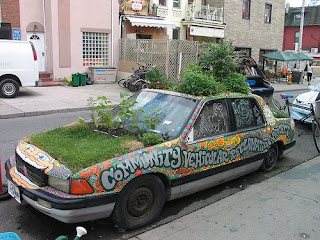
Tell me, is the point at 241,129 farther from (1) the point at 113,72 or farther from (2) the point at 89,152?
(1) the point at 113,72

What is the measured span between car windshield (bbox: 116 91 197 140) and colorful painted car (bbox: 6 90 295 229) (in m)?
0.01

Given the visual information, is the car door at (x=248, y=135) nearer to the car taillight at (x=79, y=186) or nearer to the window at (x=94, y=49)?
the car taillight at (x=79, y=186)

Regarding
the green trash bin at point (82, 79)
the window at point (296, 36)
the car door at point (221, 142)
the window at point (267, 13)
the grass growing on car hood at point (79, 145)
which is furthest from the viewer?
the window at point (296, 36)

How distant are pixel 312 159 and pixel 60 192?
535 cm

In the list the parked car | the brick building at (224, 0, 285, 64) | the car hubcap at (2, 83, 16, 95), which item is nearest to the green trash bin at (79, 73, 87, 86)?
the car hubcap at (2, 83, 16, 95)

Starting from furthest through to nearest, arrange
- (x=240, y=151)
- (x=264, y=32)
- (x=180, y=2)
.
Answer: (x=264, y=32)
(x=180, y=2)
(x=240, y=151)

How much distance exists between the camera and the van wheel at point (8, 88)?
12.8 meters

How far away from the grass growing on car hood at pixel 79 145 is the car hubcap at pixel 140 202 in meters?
0.48

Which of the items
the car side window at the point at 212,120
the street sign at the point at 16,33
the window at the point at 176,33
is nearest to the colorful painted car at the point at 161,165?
the car side window at the point at 212,120

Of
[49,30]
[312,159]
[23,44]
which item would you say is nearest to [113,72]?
[49,30]

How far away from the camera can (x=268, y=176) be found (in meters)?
5.78

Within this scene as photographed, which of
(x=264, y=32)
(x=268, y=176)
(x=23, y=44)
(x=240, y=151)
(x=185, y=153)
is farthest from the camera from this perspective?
(x=264, y=32)

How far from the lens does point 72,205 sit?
3.29 meters

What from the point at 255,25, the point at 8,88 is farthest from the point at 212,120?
the point at 255,25
